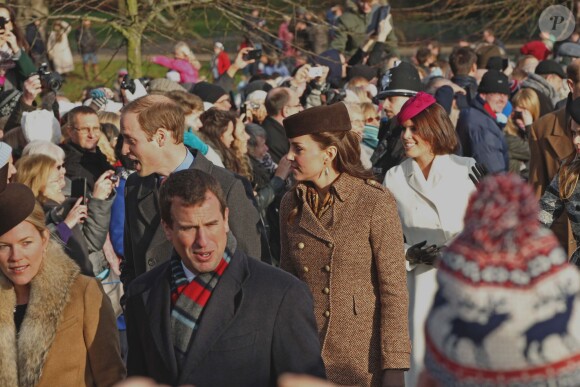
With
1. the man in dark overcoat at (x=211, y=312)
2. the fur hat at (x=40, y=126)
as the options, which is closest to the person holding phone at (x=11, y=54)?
the fur hat at (x=40, y=126)

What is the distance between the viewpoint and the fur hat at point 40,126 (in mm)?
9312

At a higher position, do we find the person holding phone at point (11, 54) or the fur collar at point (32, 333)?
the person holding phone at point (11, 54)

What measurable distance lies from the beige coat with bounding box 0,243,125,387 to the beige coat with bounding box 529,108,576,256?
4457 mm

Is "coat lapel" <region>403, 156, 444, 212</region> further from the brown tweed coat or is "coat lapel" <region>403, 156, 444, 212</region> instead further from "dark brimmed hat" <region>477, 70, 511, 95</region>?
"dark brimmed hat" <region>477, 70, 511, 95</region>

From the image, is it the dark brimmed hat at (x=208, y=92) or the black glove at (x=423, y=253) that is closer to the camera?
the black glove at (x=423, y=253)

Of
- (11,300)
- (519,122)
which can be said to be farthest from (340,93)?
(11,300)

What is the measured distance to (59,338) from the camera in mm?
4754

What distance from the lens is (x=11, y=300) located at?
4.83 meters

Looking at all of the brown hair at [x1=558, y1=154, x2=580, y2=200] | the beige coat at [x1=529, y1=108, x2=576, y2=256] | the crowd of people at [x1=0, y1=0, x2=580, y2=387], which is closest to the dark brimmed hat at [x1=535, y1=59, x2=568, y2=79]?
the crowd of people at [x1=0, y1=0, x2=580, y2=387]

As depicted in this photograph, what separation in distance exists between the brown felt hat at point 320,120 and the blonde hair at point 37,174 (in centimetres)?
220

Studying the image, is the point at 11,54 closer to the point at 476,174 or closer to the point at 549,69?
the point at 476,174

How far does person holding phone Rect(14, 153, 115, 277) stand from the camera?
7027mm

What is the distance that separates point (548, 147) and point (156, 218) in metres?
3.68

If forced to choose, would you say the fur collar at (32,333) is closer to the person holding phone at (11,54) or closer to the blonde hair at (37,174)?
the blonde hair at (37,174)
